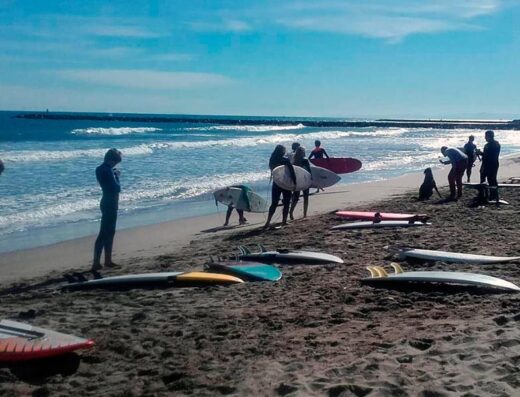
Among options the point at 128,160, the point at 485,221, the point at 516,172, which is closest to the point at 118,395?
the point at 485,221

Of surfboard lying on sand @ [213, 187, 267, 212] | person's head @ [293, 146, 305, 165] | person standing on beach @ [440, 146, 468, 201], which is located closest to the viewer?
person's head @ [293, 146, 305, 165]

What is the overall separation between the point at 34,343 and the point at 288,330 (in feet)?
5.96

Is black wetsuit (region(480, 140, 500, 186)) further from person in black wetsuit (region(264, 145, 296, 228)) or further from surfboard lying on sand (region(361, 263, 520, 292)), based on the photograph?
surfboard lying on sand (region(361, 263, 520, 292))

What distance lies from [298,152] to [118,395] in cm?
800

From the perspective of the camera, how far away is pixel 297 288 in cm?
660

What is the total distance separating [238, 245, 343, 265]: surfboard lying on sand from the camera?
7757 millimetres

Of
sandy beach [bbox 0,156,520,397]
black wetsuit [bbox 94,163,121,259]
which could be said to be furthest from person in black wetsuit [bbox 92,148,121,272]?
sandy beach [bbox 0,156,520,397]

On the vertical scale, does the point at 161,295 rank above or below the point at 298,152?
below

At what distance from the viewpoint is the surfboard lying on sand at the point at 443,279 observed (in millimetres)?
6129

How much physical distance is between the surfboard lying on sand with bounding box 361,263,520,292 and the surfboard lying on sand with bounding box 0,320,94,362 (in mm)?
2948

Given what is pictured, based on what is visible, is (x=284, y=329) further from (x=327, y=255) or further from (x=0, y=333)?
(x=327, y=255)

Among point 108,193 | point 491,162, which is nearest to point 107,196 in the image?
point 108,193

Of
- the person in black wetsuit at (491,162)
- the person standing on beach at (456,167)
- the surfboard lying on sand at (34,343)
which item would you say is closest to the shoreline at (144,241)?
the person standing on beach at (456,167)

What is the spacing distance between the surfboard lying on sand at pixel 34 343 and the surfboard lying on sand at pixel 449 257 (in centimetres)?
407
